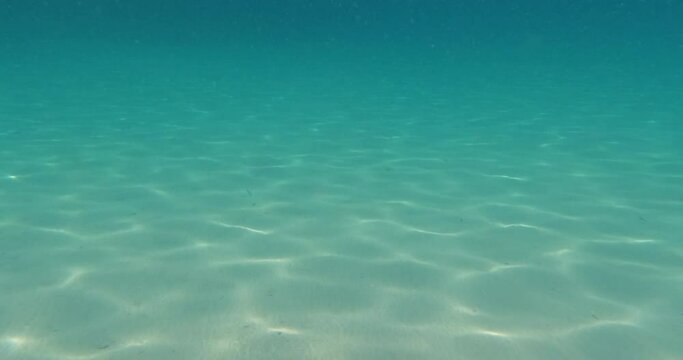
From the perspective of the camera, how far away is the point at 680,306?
3.26 m

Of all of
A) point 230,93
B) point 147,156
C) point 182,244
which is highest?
point 182,244

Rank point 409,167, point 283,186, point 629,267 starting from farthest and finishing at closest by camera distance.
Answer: point 409,167, point 283,186, point 629,267

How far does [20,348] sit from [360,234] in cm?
254

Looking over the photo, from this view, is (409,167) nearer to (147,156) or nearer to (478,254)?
(478,254)

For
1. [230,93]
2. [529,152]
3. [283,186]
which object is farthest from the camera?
[230,93]

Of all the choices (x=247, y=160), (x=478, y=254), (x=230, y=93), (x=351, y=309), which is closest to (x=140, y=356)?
(x=351, y=309)

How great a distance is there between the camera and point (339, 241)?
427 cm

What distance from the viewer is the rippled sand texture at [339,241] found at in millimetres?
2908

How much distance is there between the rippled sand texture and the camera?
291 centimetres

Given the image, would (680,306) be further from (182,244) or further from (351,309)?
(182,244)

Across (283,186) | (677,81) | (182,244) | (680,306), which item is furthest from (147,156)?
(677,81)

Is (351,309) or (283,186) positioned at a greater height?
(351,309)

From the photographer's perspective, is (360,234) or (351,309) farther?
(360,234)

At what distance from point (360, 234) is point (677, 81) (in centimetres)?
1878
